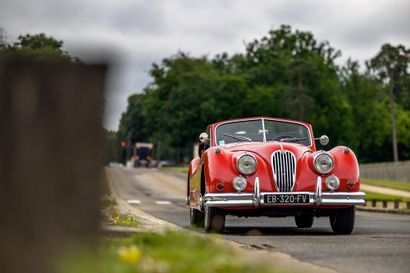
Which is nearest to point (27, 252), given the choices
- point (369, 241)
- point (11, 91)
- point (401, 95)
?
point (11, 91)

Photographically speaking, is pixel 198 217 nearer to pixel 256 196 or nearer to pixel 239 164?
pixel 239 164

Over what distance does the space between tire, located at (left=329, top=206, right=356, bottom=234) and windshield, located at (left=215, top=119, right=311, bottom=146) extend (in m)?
1.79

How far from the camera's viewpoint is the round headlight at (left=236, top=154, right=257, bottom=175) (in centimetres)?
1311

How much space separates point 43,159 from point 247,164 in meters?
8.96

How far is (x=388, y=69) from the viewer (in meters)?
121

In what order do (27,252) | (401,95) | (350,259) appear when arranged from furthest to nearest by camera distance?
(401,95) < (350,259) < (27,252)

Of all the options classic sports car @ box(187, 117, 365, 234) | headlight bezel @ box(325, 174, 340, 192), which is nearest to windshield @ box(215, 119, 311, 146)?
classic sports car @ box(187, 117, 365, 234)

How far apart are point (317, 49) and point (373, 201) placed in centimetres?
9417

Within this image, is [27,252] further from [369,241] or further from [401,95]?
[401,95]

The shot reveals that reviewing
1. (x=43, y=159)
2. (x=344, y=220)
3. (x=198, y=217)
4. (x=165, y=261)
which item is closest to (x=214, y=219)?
(x=344, y=220)

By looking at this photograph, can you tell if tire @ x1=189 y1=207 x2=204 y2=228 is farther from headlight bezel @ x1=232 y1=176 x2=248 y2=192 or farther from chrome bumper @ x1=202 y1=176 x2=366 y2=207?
headlight bezel @ x1=232 y1=176 x2=248 y2=192

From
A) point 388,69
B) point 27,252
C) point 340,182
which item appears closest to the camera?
point 27,252

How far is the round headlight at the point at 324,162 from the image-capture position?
1319 centimetres

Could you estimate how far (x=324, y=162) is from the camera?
13258mm
